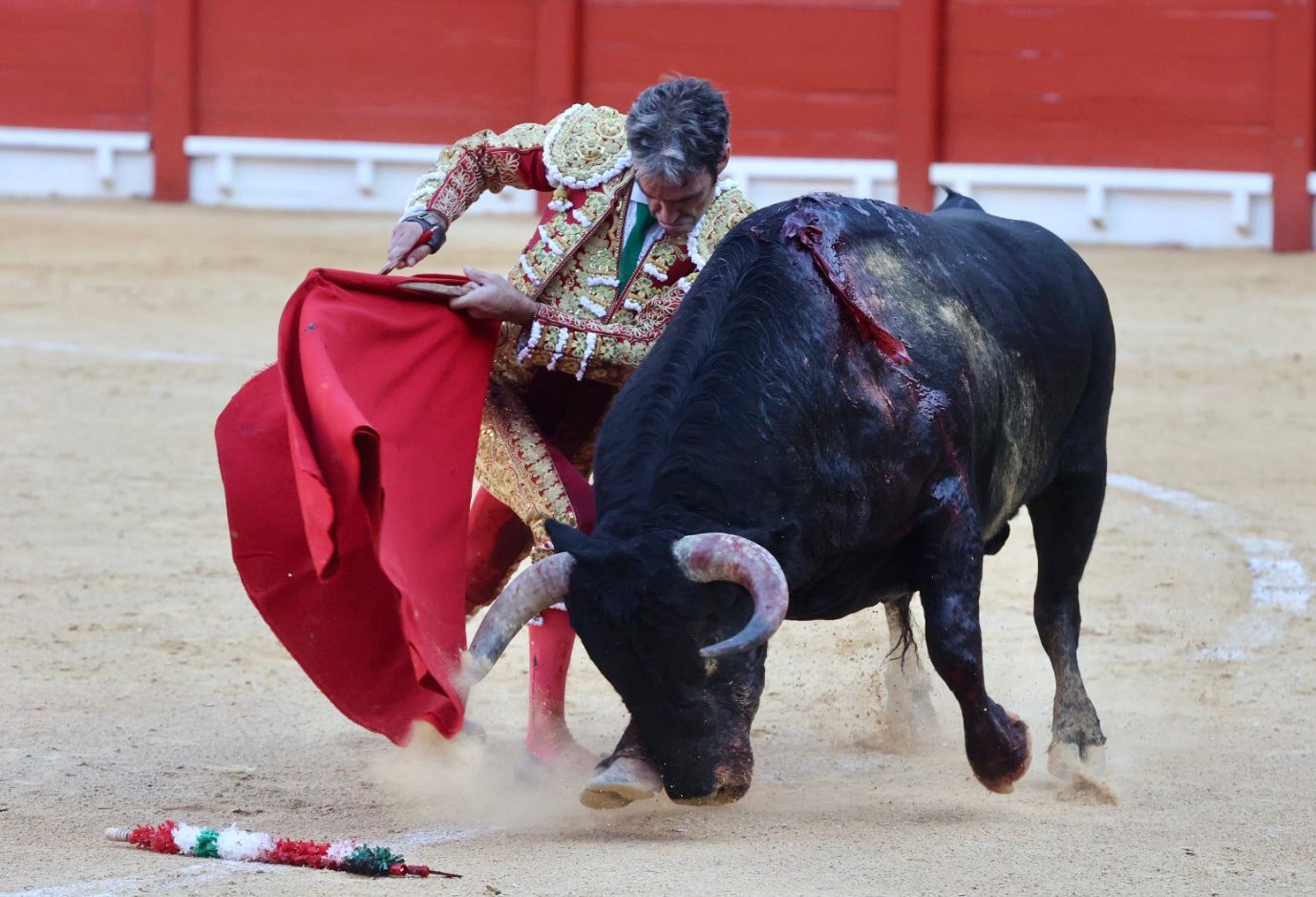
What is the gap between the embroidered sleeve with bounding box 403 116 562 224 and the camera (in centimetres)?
316

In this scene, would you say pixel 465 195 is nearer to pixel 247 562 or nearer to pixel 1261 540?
pixel 247 562

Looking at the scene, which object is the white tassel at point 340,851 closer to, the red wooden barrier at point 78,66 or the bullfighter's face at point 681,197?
the bullfighter's face at point 681,197

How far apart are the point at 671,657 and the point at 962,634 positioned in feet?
1.90

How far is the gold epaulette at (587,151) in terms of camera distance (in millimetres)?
3113

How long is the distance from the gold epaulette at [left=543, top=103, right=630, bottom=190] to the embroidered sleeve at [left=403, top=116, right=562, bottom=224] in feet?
0.08

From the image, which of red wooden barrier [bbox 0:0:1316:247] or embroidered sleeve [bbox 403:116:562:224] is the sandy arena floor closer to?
embroidered sleeve [bbox 403:116:562:224]

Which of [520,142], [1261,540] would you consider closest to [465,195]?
[520,142]

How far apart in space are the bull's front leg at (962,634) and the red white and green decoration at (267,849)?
828 millimetres

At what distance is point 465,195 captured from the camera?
3.20 meters

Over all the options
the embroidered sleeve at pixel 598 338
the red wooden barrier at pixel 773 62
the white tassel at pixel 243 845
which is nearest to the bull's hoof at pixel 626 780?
the white tassel at pixel 243 845

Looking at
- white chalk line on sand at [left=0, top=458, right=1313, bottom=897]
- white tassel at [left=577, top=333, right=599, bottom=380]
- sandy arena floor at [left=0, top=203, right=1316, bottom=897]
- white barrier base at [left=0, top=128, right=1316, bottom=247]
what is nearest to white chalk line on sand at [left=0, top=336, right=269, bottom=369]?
sandy arena floor at [left=0, top=203, right=1316, bottom=897]

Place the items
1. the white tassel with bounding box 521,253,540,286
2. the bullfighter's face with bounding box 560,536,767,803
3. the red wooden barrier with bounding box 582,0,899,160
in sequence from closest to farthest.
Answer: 1. the bullfighter's face with bounding box 560,536,767,803
2. the white tassel with bounding box 521,253,540,286
3. the red wooden barrier with bounding box 582,0,899,160

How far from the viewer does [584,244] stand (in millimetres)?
3107

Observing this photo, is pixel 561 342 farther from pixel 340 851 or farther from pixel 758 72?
pixel 758 72
